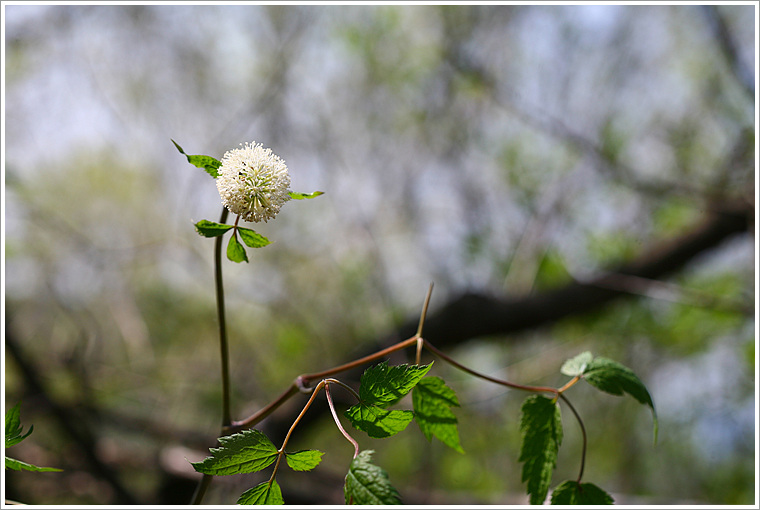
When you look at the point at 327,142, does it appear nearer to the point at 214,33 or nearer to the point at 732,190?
the point at 214,33

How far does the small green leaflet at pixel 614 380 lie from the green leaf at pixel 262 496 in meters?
0.23

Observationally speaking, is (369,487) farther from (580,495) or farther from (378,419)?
(580,495)

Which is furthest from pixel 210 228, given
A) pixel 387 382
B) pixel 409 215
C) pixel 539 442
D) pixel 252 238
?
pixel 409 215

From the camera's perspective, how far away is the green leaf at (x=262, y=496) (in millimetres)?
281

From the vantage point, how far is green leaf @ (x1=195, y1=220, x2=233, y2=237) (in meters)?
0.30

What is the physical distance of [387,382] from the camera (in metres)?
0.29

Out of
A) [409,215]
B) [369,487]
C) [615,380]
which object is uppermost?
[409,215]

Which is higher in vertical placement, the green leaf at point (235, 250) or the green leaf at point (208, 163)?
the green leaf at point (208, 163)

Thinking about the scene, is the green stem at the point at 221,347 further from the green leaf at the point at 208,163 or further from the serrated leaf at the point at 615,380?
the serrated leaf at the point at 615,380

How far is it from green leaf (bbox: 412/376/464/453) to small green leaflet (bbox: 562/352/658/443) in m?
0.10

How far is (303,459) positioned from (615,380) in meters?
0.23

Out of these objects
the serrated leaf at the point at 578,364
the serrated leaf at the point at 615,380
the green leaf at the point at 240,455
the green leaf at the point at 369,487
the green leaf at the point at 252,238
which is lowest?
the green leaf at the point at 369,487

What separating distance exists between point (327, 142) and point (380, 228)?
0.42 meters

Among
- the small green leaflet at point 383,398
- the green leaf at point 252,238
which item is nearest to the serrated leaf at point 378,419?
the small green leaflet at point 383,398
